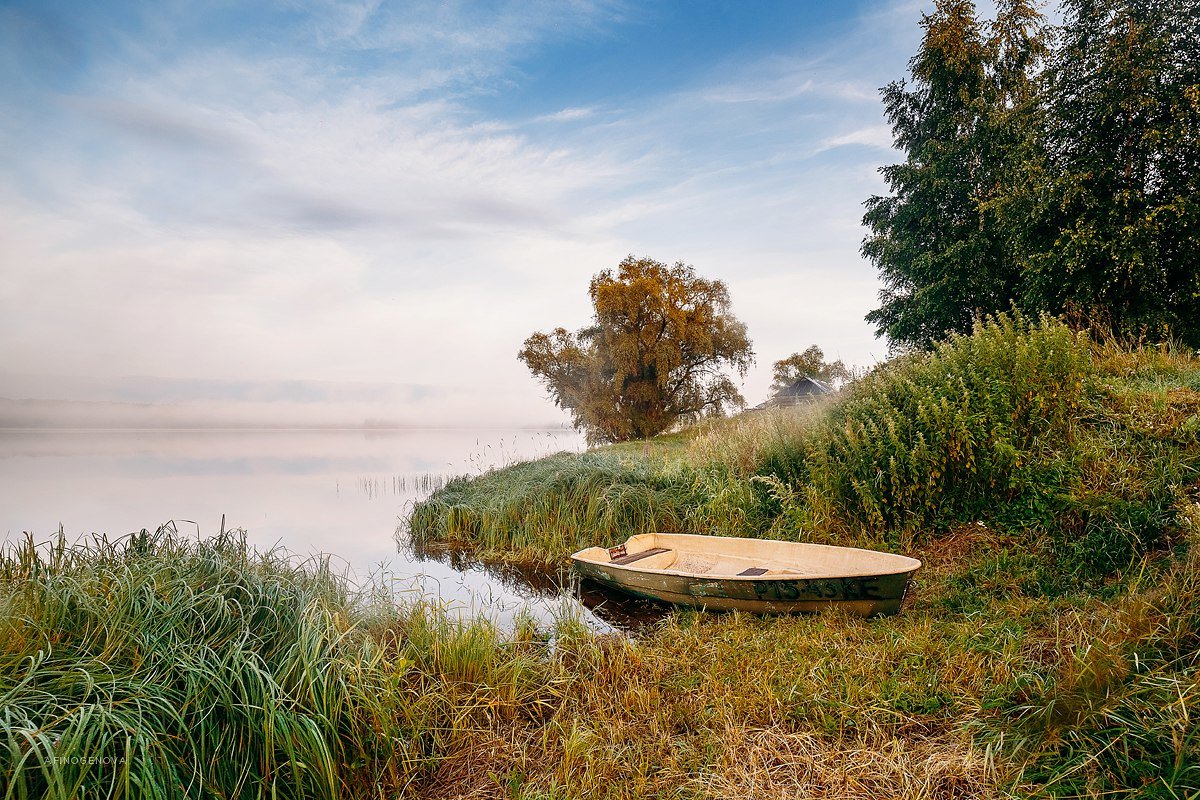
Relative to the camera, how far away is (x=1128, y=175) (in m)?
13.3

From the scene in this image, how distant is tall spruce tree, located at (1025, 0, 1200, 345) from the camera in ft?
40.6

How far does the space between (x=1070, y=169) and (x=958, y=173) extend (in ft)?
16.7

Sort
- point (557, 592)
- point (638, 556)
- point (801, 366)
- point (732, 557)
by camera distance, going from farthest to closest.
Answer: point (801, 366)
point (557, 592)
point (638, 556)
point (732, 557)

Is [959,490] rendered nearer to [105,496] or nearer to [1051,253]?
[1051,253]

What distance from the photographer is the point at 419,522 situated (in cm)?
1164

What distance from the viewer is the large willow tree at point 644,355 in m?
27.0

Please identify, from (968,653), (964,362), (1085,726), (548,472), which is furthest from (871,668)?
(548,472)

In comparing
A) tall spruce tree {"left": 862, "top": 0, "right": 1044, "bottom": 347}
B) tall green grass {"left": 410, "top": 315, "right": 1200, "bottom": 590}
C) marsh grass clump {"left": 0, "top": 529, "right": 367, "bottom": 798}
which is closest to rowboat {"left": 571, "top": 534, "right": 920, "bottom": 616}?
tall green grass {"left": 410, "top": 315, "right": 1200, "bottom": 590}

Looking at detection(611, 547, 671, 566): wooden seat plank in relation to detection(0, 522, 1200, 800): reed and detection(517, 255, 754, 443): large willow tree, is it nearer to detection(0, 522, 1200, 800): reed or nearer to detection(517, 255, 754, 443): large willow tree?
detection(0, 522, 1200, 800): reed

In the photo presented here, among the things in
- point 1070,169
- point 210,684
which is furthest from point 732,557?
point 1070,169

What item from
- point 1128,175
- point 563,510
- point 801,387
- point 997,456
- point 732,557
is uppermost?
point 1128,175

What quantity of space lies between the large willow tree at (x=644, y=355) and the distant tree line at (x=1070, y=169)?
10.7m

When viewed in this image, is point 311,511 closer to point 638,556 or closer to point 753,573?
point 638,556

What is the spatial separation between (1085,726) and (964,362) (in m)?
5.34
